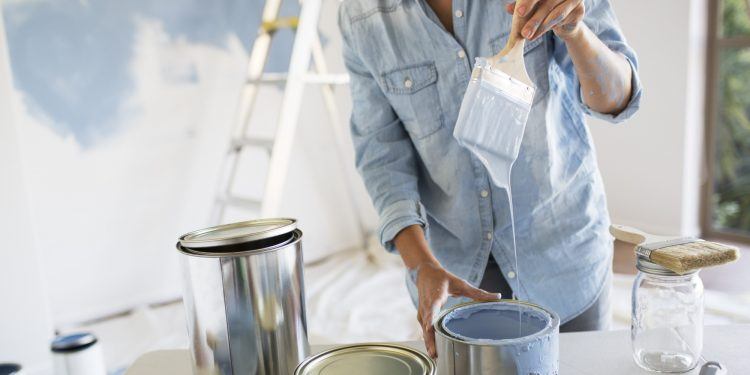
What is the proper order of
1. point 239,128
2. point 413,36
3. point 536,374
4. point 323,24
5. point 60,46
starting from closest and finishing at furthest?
point 536,374
point 413,36
point 60,46
point 239,128
point 323,24

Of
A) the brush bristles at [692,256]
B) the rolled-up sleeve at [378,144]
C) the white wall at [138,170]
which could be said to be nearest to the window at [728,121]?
the white wall at [138,170]

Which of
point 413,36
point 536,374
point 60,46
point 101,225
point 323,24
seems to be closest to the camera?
point 536,374

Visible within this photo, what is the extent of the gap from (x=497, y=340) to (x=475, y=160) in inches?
18.4

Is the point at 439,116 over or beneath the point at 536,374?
over

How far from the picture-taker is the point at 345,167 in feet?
9.68

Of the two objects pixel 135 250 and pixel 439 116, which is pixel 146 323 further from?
pixel 439 116

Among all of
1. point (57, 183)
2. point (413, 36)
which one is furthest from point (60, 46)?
point (413, 36)

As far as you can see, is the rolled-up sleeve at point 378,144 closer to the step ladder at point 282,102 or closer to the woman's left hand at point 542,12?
the woman's left hand at point 542,12

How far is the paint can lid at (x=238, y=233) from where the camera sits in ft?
1.89

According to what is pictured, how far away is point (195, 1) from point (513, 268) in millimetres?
1964

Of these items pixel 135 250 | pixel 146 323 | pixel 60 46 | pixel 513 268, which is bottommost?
pixel 146 323

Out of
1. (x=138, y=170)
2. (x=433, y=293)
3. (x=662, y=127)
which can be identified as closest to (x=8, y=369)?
(x=138, y=170)

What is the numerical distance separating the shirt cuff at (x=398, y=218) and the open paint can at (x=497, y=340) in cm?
29

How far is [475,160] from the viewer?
94 centimetres
